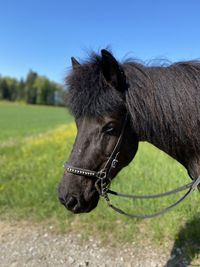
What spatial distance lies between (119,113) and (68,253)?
267 centimetres

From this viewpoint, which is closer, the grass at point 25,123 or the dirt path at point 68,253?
the dirt path at point 68,253

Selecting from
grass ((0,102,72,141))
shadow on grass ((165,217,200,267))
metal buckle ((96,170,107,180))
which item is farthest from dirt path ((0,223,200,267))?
metal buckle ((96,170,107,180))

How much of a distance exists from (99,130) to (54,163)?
667 centimetres

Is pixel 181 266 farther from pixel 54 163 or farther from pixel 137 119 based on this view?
pixel 54 163

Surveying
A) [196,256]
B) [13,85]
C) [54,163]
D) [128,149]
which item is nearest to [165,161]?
[54,163]

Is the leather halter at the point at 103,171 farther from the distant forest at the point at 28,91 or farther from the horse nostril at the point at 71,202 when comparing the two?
the distant forest at the point at 28,91

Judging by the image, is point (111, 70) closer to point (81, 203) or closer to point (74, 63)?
point (74, 63)

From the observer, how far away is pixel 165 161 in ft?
27.0

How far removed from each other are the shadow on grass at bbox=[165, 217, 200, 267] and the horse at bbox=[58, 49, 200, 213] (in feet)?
6.80

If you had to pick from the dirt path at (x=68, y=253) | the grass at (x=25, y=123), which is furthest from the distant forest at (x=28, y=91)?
the dirt path at (x=68, y=253)

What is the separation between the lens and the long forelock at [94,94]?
2742 mm

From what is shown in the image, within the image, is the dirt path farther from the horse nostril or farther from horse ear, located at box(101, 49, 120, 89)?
horse ear, located at box(101, 49, 120, 89)

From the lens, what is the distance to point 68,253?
474cm

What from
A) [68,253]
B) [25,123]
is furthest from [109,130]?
[25,123]
